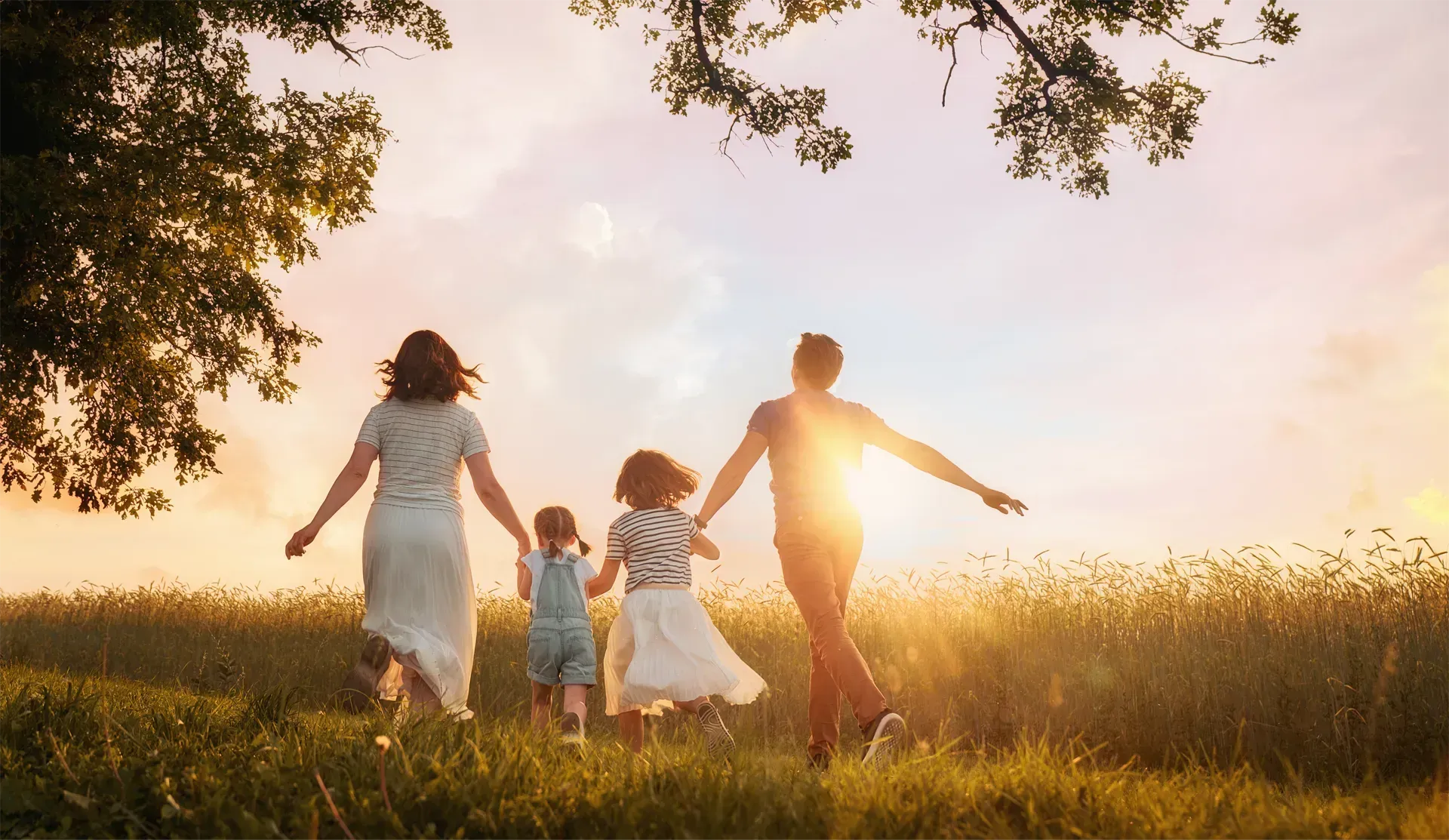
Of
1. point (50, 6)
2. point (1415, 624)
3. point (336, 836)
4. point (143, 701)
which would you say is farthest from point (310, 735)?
point (50, 6)

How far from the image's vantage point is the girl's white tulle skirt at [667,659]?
255 inches

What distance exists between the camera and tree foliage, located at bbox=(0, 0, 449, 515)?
12617mm

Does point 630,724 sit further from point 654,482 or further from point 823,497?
point 823,497

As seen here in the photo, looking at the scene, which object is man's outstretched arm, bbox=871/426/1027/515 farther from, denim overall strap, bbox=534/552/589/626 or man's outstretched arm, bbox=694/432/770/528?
denim overall strap, bbox=534/552/589/626

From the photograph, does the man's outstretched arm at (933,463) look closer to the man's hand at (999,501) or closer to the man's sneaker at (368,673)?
the man's hand at (999,501)

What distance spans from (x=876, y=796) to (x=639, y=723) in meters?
3.28

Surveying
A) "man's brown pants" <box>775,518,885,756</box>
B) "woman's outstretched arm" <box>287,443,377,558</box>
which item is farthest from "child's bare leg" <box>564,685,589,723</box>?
"woman's outstretched arm" <box>287,443,377,558</box>

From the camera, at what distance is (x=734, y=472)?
642cm

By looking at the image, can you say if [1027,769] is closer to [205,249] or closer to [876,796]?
[876,796]

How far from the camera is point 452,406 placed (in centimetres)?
655

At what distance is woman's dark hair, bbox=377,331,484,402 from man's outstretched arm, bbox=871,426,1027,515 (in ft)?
8.52

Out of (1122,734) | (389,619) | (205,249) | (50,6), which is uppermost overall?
(50,6)

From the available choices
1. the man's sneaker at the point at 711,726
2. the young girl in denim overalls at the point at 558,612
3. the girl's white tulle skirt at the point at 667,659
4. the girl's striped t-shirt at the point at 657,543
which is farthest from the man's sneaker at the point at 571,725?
the girl's striped t-shirt at the point at 657,543


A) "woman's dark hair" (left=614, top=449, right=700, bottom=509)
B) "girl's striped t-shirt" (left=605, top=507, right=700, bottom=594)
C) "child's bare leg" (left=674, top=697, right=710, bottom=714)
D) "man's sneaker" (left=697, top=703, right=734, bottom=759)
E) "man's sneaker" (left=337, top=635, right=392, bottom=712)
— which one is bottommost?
"man's sneaker" (left=697, top=703, right=734, bottom=759)
